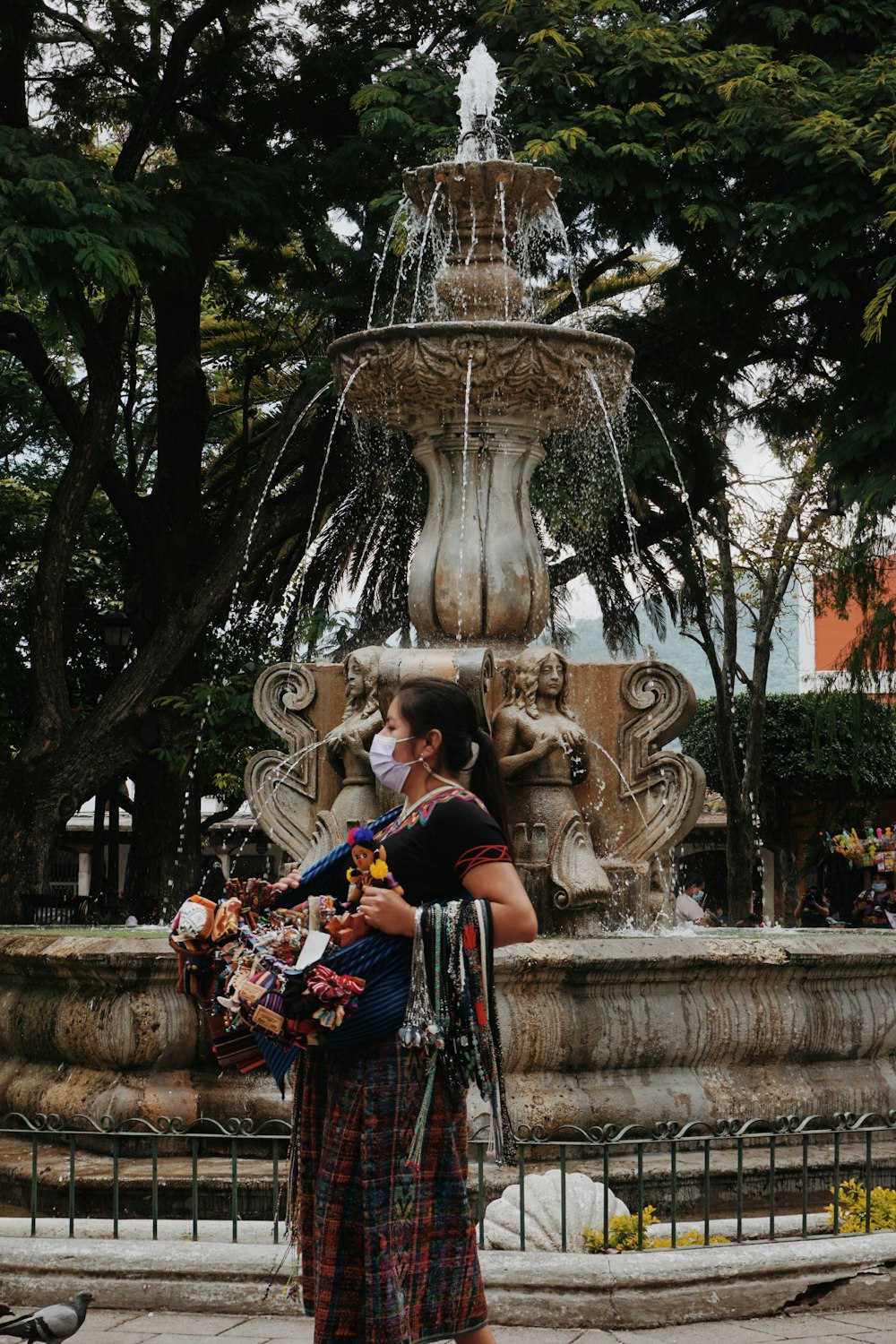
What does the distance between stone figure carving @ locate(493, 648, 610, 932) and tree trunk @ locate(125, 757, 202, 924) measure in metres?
11.1

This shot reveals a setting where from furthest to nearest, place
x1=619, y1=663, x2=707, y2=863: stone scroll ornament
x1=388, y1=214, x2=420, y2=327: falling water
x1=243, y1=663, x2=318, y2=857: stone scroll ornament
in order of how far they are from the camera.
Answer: x1=388, y1=214, x2=420, y2=327: falling water → x1=243, y1=663, x2=318, y2=857: stone scroll ornament → x1=619, y1=663, x2=707, y2=863: stone scroll ornament

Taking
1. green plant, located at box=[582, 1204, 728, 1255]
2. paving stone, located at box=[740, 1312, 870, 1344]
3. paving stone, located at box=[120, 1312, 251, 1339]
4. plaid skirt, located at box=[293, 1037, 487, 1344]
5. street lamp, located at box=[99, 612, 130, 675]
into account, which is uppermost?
street lamp, located at box=[99, 612, 130, 675]

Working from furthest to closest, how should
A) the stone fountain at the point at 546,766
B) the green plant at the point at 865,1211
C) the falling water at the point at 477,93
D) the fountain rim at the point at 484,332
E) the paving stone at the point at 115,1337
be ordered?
the falling water at the point at 477,93 → the fountain rim at the point at 484,332 → the stone fountain at the point at 546,766 → the green plant at the point at 865,1211 → the paving stone at the point at 115,1337

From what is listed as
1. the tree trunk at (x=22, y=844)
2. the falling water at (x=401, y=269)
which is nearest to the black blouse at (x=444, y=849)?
the falling water at (x=401, y=269)

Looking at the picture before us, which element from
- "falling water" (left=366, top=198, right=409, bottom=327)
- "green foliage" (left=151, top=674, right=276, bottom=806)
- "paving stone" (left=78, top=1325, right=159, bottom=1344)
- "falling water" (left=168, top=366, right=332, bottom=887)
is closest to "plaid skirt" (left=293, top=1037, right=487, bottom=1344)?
"paving stone" (left=78, top=1325, right=159, bottom=1344)

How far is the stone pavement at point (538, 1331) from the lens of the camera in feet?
15.9

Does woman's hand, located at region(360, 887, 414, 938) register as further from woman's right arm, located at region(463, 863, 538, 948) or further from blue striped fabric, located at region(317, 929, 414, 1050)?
woman's right arm, located at region(463, 863, 538, 948)

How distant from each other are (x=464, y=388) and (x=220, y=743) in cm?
909

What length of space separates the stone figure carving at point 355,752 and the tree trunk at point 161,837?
35.2 feet

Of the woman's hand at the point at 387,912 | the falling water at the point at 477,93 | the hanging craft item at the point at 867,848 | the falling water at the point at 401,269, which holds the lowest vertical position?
the woman's hand at the point at 387,912

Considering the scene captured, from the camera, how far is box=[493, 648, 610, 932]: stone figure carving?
8.48 meters

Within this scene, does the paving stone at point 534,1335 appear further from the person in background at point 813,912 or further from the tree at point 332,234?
the person in background at point 813,912

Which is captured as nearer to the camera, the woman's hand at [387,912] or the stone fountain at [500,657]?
the woman's hand at [387,912]

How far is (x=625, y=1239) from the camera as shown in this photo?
209 inches
